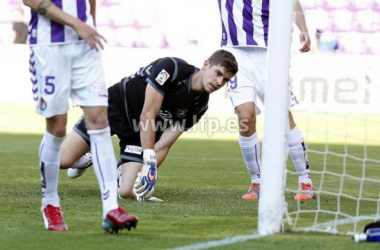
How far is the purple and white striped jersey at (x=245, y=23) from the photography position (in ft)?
22.1

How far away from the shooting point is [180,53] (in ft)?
51.7

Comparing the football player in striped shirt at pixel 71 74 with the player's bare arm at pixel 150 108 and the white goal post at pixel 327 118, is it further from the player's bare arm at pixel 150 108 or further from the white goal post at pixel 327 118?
the player's bare arm at pixel 150 108

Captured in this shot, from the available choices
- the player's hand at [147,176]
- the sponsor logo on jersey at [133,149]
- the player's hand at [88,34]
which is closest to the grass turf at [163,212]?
the player's hand at [147,176]

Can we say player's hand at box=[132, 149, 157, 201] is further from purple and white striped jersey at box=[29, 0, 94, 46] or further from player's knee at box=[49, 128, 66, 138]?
purple and white striped jersey at box=[29, 0, 94, 46]

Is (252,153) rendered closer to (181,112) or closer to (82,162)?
(181,112)

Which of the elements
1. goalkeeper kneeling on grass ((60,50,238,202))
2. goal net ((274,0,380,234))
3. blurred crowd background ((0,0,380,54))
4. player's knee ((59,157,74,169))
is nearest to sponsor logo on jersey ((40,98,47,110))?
goalkeeper kneeling on grass ((60,50,238,202))

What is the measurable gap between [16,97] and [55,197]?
12127 mm

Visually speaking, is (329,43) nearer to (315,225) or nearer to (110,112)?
(110,112)

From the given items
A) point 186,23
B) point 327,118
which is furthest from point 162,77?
point 186,23

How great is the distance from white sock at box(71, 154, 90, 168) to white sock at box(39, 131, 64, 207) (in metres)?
2.00

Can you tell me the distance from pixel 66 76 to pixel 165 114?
6.18 ft

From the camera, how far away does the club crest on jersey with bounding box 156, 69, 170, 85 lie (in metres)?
6.03

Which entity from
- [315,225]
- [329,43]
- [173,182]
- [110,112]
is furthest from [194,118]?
[329,43]

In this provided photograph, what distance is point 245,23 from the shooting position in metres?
6.75
